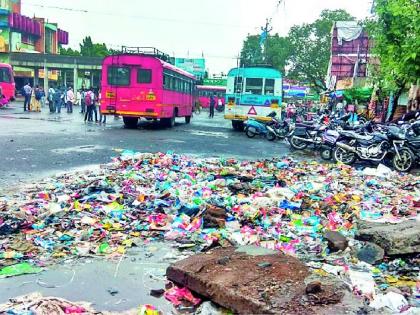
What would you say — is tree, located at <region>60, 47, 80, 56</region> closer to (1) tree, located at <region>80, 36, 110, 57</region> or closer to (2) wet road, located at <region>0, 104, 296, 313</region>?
(1) tree, located at <region>80, 36, 110, 57</region>

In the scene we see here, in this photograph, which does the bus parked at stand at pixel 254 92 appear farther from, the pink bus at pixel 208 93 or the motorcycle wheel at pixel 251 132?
the pink bus at pixel 208 93

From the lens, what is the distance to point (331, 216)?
5660mm

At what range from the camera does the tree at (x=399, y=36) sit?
11531 millimetres

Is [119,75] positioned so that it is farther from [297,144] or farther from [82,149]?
[297,144]

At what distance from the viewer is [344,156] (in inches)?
447

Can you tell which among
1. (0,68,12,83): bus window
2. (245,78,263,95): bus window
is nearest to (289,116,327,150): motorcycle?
(245,78,263,95): bus window

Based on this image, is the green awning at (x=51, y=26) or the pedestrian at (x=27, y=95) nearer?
the pedestrian at (x=27, y=95)

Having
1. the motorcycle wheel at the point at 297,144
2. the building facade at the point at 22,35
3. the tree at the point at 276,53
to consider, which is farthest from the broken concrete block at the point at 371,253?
the building facade at the point at 22,35

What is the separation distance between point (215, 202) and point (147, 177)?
2.01m

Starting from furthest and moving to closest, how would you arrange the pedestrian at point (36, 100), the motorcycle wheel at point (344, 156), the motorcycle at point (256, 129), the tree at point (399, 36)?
the pedestrian at point (36, 100) → the motorcycle at point (256, 129) → the tree at point (399, 36) → the motorcycle wheel at point (344, 156)

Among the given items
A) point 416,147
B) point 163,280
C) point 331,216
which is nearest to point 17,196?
point 163,280

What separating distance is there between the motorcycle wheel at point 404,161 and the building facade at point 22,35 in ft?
129

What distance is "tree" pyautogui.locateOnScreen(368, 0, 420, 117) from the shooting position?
11.5m

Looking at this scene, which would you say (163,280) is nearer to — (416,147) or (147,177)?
(147,177)
